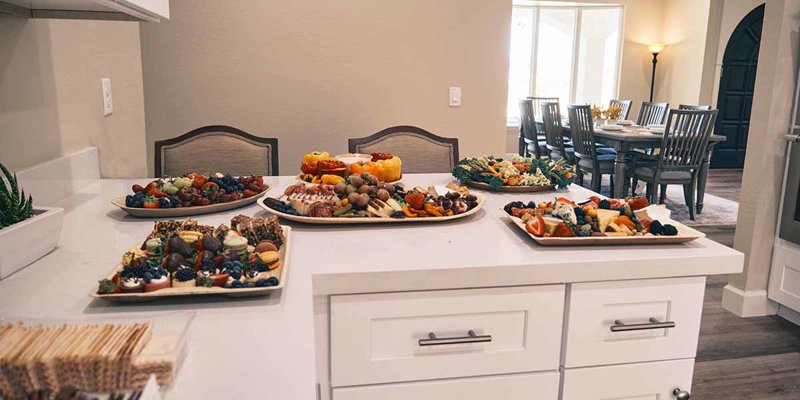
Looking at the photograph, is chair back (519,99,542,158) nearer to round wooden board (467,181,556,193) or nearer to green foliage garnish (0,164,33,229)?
round wooden board (467,181,556,193)

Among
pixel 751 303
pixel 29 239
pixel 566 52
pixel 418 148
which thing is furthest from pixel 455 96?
pixel 566 52

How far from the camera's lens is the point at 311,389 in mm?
632

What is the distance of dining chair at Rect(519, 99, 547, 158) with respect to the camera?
6047 mm

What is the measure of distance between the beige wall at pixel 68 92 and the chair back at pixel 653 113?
5483 millimetres

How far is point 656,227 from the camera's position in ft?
3.92

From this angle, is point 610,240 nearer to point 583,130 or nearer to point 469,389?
point 469,389

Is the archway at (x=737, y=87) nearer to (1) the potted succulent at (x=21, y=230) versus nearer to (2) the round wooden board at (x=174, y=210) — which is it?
(2) the round wooden board at (x=174, y=210)

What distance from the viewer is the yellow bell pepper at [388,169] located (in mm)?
1660

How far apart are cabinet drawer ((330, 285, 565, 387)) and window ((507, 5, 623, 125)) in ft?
24.2

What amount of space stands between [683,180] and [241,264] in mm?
4674

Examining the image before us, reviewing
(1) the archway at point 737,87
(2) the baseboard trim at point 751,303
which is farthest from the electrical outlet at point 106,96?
(1) the archway at point 737,87

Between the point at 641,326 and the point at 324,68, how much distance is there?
2.41 metres

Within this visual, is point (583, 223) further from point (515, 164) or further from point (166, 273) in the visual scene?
point (166, 273)

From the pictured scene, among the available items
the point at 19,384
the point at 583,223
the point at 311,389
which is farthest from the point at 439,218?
the point at 19,384
